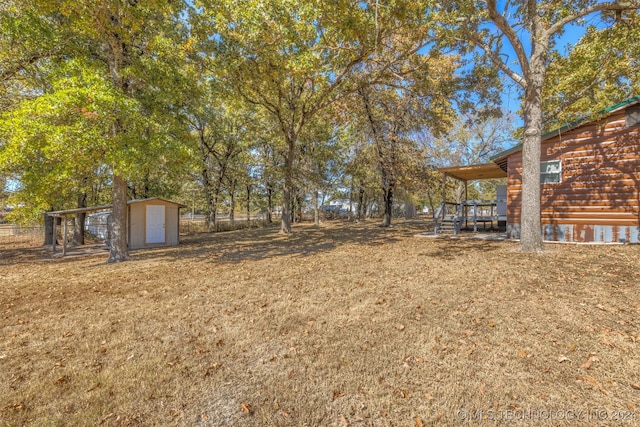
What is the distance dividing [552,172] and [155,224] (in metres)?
17.4

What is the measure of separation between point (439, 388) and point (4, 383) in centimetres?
427

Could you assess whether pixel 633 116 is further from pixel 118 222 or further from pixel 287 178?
pixel 118 222

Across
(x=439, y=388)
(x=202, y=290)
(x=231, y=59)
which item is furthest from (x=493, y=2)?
(x=202, y=290)

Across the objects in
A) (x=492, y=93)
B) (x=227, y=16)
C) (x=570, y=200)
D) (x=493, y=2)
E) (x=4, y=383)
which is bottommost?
(x=4, y=383)

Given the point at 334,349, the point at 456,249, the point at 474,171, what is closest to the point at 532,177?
the point at 456,249

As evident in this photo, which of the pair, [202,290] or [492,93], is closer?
[202,290]

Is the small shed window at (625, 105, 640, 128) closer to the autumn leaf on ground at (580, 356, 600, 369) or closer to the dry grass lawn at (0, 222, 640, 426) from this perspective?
the dry grass lawn at (0, 222, 640, 426)

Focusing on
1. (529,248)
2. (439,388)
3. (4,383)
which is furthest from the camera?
(529,248)

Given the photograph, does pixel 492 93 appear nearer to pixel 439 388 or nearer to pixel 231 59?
pixel 231 59

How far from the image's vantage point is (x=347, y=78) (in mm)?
12727

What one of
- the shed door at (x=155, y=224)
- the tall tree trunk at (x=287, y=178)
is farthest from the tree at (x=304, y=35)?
the shed door at (x=155, y=224)

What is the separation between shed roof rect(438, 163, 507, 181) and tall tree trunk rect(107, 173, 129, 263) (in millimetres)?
13079

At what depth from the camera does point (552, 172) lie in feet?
34.7

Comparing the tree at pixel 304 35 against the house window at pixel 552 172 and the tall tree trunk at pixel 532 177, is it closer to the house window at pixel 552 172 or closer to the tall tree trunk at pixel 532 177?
the tall tree trunk at pixel 532 177
